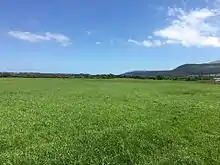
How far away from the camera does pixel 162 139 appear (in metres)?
24.5

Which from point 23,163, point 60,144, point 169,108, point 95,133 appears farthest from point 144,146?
point 169,108

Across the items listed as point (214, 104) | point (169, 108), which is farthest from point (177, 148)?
point (214, 104)

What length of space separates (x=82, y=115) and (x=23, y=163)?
12.0m

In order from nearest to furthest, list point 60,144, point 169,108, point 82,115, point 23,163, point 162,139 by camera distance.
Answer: point 23,163, point 60,144, point 162,139, point 82,115, point 169,108

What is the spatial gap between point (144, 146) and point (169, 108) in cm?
1333

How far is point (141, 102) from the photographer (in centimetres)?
3994

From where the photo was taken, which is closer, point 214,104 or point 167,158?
point 167,158

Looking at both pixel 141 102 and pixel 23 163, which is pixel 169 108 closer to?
pixel 141 102

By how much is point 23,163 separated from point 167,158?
7.95m

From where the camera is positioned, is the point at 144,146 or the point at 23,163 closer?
the point at 23,163

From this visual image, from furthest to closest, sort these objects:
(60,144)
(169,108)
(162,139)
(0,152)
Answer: (169,108), (162,139), (60,144), (0,152)

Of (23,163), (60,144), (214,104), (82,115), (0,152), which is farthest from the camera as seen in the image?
(214,104)

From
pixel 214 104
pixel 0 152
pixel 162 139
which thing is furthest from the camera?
pixel 214 104

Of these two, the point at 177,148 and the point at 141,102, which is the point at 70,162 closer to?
the point at 177,148
